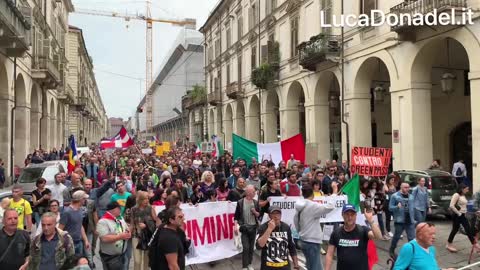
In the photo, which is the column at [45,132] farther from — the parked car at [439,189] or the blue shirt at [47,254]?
the blue shirt at [47,254]

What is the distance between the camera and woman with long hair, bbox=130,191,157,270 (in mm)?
7219

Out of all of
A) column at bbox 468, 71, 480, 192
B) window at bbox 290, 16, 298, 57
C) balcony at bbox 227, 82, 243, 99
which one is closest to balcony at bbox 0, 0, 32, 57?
window at bbox 290, 16, 298, 57

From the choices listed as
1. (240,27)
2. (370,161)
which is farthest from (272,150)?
(240,27)

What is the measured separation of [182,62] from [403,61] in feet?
204

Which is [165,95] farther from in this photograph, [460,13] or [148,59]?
[460,13]

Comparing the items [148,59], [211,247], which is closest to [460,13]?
[211,247]

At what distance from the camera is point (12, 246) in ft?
17.8

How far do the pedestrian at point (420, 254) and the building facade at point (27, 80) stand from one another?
1867 cm

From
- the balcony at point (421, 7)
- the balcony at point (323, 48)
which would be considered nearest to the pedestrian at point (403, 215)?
the balcony at point (421, 7)

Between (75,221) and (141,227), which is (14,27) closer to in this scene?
(75,221)

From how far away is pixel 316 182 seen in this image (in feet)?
31.0

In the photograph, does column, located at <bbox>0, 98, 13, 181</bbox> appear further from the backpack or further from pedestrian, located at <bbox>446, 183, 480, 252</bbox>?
pedestrian, located at <bbox>446, 183, 480, 252</bbox>

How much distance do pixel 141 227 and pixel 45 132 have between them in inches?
1201

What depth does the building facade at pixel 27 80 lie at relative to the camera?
22.3 metres
